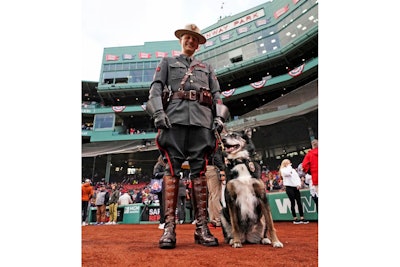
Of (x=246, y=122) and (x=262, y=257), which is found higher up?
(x=246, y=122)

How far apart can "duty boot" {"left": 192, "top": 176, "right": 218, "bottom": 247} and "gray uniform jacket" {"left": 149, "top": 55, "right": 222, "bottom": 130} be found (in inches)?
19.6

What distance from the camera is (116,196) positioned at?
8992 millimetres

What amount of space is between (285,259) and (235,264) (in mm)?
320

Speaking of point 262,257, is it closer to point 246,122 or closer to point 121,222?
point 121,222

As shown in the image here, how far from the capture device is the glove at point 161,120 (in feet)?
6.96

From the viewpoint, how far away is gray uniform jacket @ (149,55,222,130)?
224 centimetres

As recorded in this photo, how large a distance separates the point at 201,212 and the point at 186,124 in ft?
2.41

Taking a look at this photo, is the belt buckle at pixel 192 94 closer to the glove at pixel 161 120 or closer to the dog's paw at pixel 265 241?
the glove at pixel 161 120

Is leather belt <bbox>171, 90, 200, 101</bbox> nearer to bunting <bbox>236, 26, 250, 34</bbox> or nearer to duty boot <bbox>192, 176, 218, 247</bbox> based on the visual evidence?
duty boot <bbox>192, 176, 218, 247</bbox>

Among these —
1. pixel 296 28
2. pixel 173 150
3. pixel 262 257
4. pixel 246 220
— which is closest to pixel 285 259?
pixel 262 257

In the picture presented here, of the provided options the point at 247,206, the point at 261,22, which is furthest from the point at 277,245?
the point at 261,22

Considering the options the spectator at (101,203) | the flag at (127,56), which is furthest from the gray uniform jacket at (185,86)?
the flag at (127,56)

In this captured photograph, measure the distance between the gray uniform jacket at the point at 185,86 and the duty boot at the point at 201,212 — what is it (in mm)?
498

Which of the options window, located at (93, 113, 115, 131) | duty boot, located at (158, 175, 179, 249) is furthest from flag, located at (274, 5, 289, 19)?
duty boot, located at (158, 175, 179, 249)
